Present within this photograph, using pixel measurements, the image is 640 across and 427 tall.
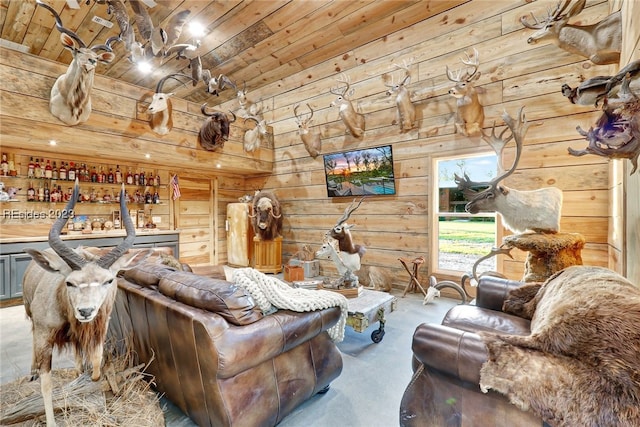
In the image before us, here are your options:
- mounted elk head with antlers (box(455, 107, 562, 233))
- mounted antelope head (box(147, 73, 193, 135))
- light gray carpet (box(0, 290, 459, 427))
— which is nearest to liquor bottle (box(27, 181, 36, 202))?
light gray carpet (box(0, 290, 459, 427))

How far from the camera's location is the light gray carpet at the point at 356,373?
1.71 metres

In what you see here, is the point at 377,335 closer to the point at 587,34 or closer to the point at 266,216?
the point at 587,34

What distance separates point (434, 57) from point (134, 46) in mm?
3967

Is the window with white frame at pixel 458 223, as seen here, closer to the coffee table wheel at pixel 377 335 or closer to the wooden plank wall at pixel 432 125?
the wooden plank wall at pixel 432 125

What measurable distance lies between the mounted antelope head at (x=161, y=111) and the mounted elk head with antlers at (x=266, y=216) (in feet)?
6.28

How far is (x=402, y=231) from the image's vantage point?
432cm

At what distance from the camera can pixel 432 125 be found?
13.1 ft

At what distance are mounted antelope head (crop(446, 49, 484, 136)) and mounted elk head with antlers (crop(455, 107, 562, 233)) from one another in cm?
84

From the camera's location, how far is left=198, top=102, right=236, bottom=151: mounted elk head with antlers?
4.53m

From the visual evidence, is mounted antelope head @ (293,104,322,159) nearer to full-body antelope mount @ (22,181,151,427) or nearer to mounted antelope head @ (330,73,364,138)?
mounted antelope head @ (330,73,364,138)

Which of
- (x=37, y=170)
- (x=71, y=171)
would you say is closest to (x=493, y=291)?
(x=71, y=171)

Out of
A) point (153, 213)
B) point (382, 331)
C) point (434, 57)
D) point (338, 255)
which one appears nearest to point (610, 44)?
point (434, 57)

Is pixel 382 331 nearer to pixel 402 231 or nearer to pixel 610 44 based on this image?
pixel 402 231

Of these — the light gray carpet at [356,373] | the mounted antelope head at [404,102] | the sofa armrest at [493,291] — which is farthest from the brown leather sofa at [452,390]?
the mounted antelope head at [404,102]
